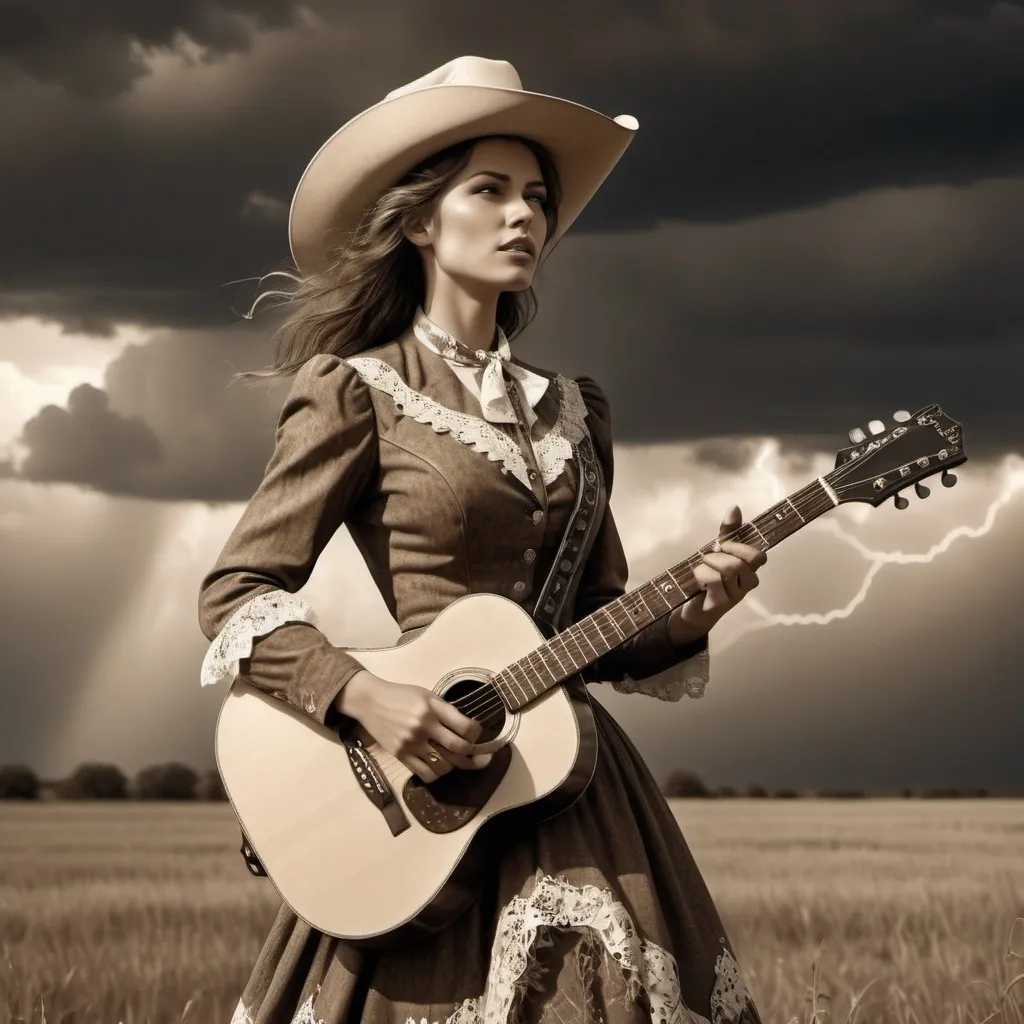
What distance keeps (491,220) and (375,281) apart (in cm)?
27

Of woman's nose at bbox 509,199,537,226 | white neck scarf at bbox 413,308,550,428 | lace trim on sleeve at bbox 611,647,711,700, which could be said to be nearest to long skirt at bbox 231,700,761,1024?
lace trim on sleeve at bbox 611,647,711,700

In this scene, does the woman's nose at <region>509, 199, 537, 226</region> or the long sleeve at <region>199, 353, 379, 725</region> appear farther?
the woman's nose at <region>509, 199, 537, 226</region>

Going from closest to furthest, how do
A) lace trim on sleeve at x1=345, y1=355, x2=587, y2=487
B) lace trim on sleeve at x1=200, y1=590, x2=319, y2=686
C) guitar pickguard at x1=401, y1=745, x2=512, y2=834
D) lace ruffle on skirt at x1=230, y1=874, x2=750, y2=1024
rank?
lace ruffle on skirt at x1=230, y1=874, x2=750, y2=1024 → guitar pickguard at x1=401, y1=745, x2=512, y2=834 → lace trim on sleeve at x1=200, y1=590, x2=319, y2=686 → lace trim on sleeve at x1=345, y1=355, x2=587, y2=487

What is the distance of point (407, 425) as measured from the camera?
2469mm

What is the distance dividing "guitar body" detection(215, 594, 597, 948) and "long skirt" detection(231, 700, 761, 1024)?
0.19ft

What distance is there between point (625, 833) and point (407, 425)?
2.50 ft

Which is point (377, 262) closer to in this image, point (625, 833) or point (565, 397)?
point (565, 397)

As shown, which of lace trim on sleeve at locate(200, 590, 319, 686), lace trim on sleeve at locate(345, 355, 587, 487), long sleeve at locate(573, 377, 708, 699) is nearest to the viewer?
lace trim on sleeve at locate(200, 590, 319, 686)

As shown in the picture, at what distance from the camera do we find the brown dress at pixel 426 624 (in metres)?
2.16

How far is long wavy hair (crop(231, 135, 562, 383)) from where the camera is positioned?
2639mm

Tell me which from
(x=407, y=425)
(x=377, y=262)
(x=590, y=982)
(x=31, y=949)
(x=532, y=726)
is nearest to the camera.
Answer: (x=590, y=982)

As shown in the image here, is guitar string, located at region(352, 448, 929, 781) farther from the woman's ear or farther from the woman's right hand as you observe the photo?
the woman's ear

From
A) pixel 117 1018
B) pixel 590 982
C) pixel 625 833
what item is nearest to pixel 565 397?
pixel 625 833

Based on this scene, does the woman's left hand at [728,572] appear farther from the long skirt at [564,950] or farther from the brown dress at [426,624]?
the long skirt at [564,950]
